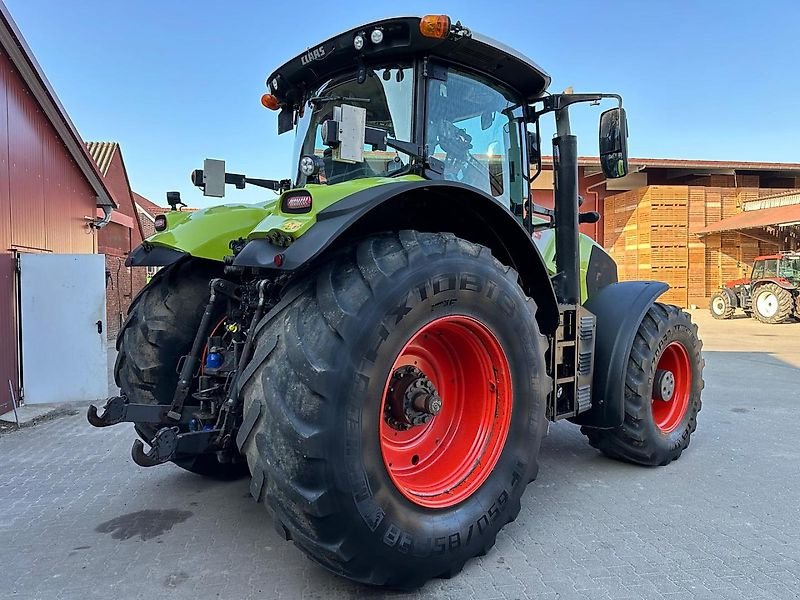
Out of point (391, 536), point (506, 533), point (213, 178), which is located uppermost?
point (213, 178)

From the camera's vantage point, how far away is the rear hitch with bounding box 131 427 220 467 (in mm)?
2486

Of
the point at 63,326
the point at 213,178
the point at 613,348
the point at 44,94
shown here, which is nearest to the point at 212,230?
the point at 213,178

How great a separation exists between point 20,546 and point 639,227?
2172 centimetres

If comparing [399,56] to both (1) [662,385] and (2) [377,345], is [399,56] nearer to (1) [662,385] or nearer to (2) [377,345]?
(2) [377,345]

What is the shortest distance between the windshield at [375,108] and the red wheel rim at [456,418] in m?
0.95

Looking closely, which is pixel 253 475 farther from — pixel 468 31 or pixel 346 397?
pixel 468 31

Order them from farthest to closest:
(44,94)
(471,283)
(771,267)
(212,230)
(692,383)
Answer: (771,267)
(44,94)
(692,383)
(212,230)
(471,283)

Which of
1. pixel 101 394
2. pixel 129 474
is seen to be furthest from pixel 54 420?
pixel 129 474

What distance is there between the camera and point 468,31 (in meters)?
3.04

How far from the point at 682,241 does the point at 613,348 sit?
19.9 m

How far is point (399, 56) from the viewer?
10.3 feet

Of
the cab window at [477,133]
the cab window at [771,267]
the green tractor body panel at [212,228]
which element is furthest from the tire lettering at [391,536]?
the cab window at [771,267]

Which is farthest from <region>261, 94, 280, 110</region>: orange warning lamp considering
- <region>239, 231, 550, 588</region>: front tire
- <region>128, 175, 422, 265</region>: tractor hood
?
<region>239, 231, 550, 588</region>: front tire

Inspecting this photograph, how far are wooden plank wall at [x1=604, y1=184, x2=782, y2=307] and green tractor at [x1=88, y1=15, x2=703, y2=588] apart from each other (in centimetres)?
1843
